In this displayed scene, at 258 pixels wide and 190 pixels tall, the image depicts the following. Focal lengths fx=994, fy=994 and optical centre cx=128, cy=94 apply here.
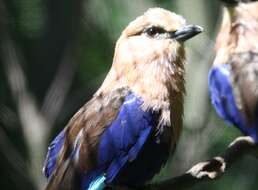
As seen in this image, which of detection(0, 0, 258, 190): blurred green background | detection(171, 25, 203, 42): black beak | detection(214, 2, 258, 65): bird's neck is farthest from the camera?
detection(0, 0, 258, 190): blurred green background

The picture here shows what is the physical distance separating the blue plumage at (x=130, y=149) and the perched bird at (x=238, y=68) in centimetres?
98

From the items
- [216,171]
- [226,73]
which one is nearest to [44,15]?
[226,73]

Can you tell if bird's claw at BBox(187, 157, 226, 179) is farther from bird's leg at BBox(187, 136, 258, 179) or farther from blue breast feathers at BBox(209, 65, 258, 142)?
blue breast feathers at BBox(209, 65, 258, 142)

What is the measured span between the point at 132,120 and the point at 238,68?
1.33 m

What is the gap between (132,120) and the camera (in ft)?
18.9

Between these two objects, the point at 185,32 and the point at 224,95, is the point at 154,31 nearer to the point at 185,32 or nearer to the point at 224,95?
the point at 185,32

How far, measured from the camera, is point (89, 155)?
5.60 metres

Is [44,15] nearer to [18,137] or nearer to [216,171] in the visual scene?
[18,137]

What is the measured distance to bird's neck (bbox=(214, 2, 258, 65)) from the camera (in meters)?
6.97

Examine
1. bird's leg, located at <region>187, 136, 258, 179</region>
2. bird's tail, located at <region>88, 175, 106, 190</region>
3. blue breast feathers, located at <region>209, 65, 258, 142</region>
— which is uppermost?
bird's leg, located at <region>187, 136, 258, 179</region>

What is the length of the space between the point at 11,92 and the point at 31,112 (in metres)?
0.33

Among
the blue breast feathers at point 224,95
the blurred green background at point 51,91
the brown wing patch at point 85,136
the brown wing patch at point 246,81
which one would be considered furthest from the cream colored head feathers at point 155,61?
the blurred green background at point 51,91

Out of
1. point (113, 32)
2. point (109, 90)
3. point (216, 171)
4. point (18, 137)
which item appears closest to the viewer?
point (216, 171)

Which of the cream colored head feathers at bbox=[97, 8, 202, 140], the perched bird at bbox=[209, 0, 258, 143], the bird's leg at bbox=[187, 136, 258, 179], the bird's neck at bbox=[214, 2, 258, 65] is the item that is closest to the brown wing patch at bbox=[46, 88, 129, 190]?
the cream colored head feathers at bbox=[97, 8, 202, 140]
